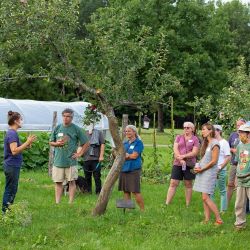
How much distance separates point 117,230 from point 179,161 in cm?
267

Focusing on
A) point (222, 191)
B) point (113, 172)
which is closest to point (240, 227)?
point (222, 191)

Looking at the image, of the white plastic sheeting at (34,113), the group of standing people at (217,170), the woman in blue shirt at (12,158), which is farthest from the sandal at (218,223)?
the white plastic sheeting at (34,113)

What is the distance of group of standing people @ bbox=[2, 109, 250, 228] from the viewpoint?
8.33 m

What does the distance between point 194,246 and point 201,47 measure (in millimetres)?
40202

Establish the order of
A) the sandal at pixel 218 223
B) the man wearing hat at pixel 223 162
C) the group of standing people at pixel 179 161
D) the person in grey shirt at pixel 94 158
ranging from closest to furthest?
the group of standing people at pixel 179 161 → the sandal at pixel 218 223 → the man wearing hat at pixel 223 162 → the person in grey shirt at pixel 94 158

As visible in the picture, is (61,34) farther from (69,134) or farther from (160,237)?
(160,237)

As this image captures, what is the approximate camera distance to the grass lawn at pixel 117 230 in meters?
7.22

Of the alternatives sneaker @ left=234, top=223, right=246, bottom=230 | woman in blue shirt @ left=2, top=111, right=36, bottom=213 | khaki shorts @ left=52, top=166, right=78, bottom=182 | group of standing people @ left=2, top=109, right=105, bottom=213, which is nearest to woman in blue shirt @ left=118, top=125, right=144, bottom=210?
group of standing people @ left=2, top=109, right=105, bottom=213

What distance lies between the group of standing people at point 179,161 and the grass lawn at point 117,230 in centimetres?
37

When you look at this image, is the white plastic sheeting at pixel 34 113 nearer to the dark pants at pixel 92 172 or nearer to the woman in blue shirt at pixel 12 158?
the dark pants at pixel 92 172

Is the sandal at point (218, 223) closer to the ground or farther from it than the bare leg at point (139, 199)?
closer to the ground

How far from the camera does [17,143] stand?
854 cm

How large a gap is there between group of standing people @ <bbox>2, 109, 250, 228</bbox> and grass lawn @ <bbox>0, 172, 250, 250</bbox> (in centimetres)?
37

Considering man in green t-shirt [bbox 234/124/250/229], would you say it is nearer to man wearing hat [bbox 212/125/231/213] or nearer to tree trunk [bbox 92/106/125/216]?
man wearing hat [bbox 212/125/231/213]
